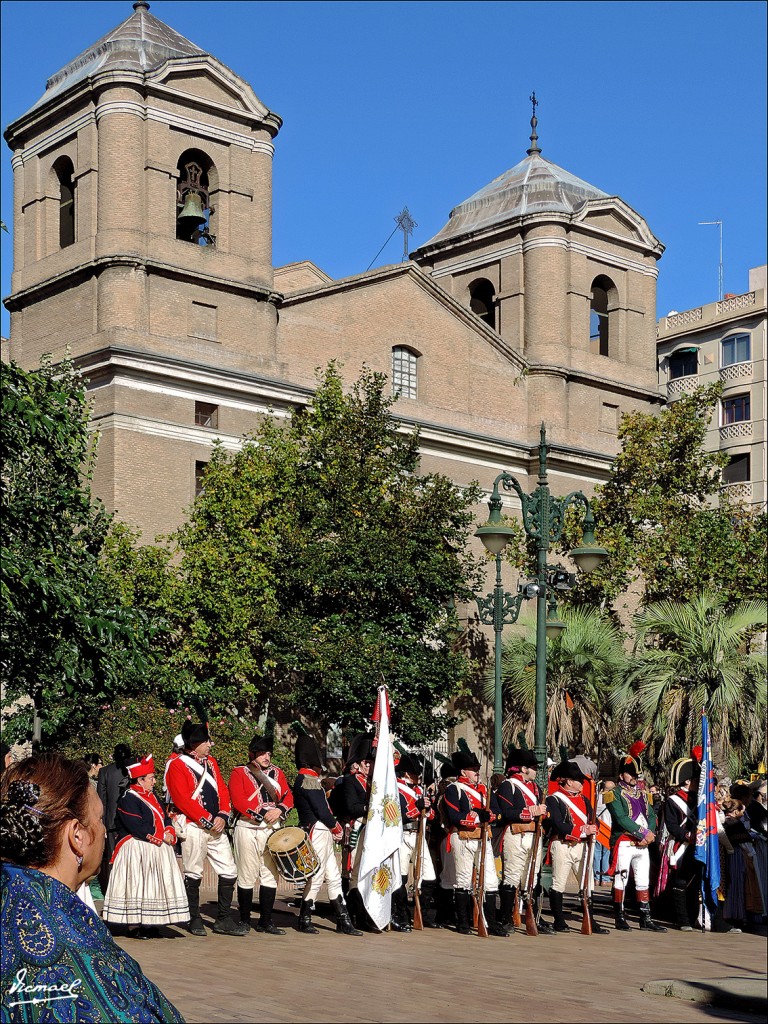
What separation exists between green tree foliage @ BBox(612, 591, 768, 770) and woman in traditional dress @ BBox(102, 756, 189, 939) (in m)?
15.7

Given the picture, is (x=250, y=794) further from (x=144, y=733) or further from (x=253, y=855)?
(x=144, y=733)

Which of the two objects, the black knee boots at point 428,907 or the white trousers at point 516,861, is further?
the black knee boots at point 428,907

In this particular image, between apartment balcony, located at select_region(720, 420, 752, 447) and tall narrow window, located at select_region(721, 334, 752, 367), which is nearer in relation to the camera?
apartment balcony, located at select_region(720, 420, 752, 447)

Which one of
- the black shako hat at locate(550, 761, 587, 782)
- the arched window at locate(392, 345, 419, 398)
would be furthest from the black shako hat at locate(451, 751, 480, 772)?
the arched window at locate(392, 345, 419, 398)

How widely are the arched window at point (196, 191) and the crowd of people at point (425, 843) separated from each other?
71.5 ft


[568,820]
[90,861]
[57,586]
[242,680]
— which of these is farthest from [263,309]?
[90,861]

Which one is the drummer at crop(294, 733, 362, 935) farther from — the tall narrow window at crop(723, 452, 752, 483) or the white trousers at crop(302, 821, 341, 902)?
the tall narrow window at crop(723, 452, 752, 483)

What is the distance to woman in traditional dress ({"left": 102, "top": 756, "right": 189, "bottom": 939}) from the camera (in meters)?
13.2

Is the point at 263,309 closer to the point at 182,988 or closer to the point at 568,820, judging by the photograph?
the point at 568,820

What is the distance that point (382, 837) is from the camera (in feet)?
48.8

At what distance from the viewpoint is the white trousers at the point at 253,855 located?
1447 cm

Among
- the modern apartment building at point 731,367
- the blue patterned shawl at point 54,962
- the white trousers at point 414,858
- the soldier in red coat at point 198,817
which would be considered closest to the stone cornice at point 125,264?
the white trousers at point 414,858

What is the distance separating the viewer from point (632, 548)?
36281 millimetres

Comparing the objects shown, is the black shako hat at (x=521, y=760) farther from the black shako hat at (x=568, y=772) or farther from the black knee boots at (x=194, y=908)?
the black knee boots at (x=194, y=908)
